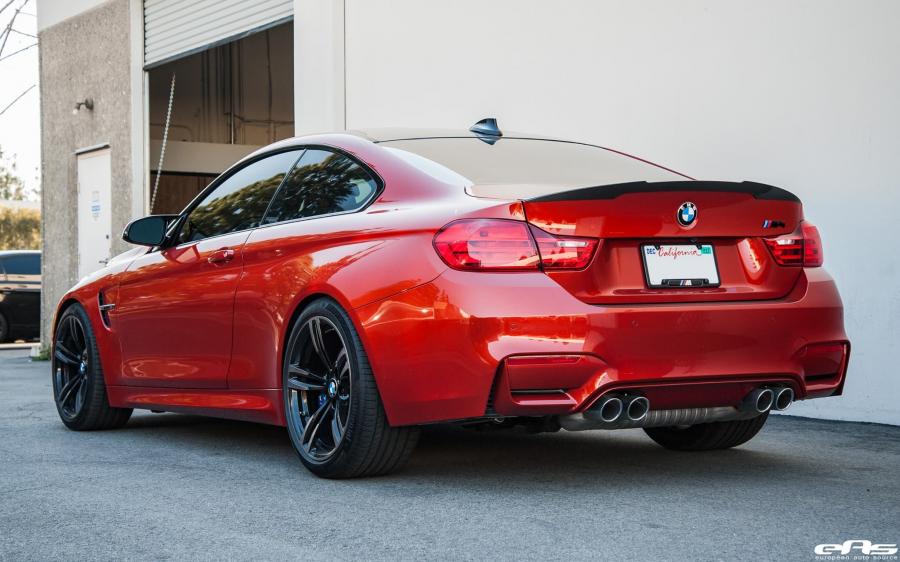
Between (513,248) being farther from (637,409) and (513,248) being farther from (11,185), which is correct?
(11,185)

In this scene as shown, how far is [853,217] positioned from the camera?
6.73 m

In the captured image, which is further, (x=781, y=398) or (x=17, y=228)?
(x=17, y=228)

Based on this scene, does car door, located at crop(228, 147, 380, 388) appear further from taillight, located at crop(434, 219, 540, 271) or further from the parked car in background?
the parked car in background

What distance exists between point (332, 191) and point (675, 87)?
3396mm

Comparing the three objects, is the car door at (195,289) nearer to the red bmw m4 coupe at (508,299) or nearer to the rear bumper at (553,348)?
the red bmw m4 coupe at (508,299)

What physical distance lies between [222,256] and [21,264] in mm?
15710

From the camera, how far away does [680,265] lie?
4.24 m

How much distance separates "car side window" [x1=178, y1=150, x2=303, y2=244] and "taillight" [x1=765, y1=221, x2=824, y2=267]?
2.12 meters

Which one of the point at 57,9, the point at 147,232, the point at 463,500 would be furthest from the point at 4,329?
the point at 463,500

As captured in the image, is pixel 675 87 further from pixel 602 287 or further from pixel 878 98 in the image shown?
pixel 602 287

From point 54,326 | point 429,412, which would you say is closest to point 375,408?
point 429,412

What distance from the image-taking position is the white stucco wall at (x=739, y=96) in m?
6.62

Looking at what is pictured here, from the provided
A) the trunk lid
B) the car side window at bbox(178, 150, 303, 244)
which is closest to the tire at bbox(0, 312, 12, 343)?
the car side window at bbox(178, 150, 303, 244)

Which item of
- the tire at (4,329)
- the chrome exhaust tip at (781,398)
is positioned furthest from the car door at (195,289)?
the tire at (4,329)
